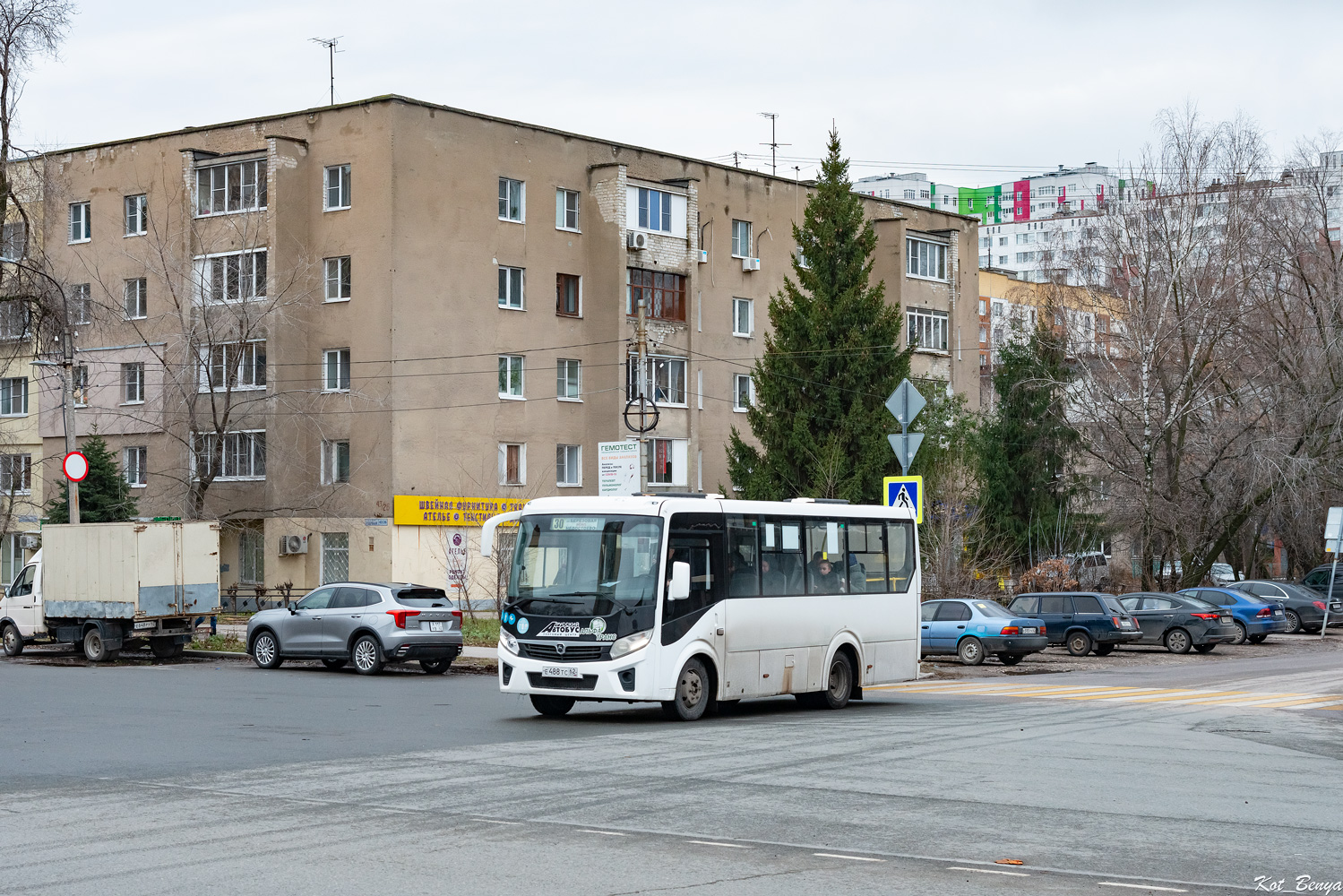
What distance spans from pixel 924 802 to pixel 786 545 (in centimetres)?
841

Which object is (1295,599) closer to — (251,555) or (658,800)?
(251,555)

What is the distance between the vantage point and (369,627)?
2667 cm

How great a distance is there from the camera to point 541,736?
51.9ft

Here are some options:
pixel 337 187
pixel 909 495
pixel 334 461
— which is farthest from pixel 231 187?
Answer: pixel 909 495

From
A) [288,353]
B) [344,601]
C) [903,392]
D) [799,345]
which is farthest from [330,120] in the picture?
[903,392]

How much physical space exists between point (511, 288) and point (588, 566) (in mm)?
35234

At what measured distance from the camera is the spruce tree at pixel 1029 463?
185 ft

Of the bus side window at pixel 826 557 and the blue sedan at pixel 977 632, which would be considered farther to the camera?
the blue sedan at pixel 977 632

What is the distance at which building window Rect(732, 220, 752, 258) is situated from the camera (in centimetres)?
6025

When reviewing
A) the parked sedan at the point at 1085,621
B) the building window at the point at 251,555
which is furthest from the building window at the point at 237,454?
the parked sedan at the point at 1085,621

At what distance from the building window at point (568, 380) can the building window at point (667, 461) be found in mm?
3991

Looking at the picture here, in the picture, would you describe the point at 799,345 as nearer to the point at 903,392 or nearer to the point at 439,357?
the point at 439,357

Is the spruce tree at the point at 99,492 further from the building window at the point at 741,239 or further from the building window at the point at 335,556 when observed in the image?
the building window at the point at 741,239

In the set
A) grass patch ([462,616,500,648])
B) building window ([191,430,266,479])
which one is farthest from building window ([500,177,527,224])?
grass patch ([462,616,500,648])
